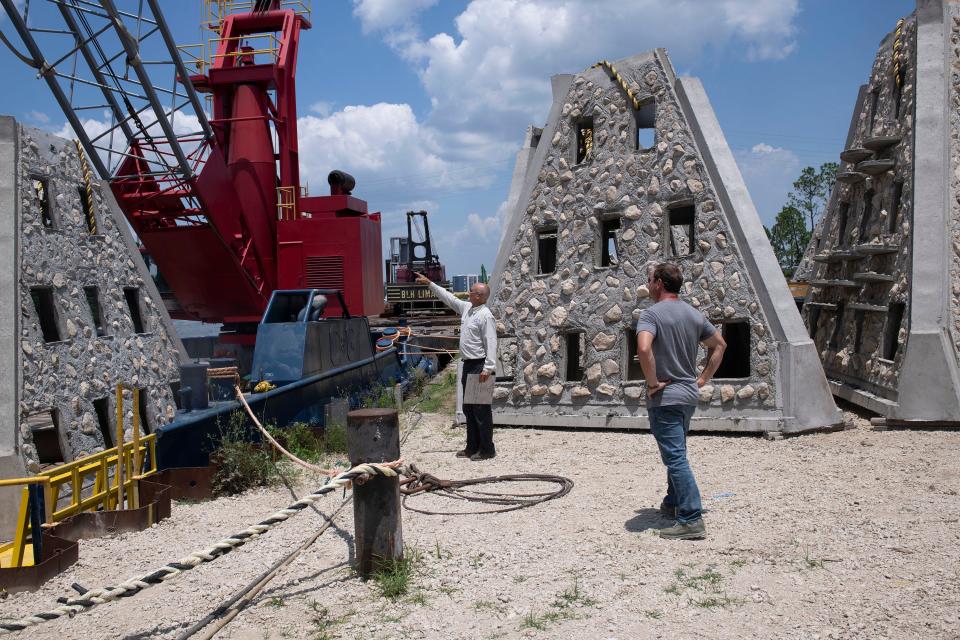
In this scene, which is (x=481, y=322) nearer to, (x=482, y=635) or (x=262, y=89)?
(x=482, y=635)

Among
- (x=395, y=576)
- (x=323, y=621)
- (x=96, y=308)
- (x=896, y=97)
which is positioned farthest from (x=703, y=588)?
(x=896, y=97)

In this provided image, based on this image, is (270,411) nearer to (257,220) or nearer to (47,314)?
(47,314)

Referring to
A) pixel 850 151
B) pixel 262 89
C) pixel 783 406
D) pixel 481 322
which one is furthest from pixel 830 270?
pixel 262 89

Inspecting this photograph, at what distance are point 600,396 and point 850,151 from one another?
17.5 ft

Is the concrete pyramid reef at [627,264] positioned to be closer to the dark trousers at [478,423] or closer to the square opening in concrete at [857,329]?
the square opening in concrete at [857,329]

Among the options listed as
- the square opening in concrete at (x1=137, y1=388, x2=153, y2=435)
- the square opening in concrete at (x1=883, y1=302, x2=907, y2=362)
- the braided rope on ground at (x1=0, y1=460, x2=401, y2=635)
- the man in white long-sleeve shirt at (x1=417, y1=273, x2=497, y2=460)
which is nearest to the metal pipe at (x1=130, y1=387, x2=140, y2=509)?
the square opening in concrete at (x1=137, y1=388, x2=153, y2=435)

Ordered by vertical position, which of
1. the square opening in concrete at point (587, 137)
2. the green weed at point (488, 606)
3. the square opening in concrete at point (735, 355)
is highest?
the square opening in concrete at point (587, 137)

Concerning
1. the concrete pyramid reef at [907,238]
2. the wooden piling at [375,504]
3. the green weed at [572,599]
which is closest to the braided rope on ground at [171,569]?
the wooden piling at [375,504]

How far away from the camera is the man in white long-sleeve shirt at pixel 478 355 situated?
8906mm

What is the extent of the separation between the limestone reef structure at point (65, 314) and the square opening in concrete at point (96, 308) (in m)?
0.01

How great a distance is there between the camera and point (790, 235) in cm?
3847

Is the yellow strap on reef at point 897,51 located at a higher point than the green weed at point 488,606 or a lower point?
higher

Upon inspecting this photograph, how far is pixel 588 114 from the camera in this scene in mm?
11359

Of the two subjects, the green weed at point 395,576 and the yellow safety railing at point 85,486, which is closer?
the green weed at point 395,576
